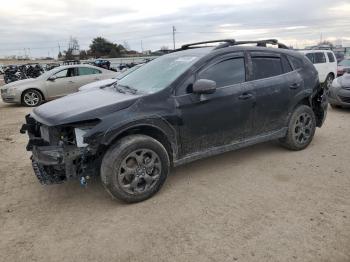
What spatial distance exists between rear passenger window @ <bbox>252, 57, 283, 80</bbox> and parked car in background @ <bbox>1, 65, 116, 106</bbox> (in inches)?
355

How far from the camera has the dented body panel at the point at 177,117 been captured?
12.6 ft

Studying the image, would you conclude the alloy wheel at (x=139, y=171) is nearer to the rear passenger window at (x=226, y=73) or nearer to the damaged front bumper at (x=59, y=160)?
the damaged front bumper at (x=59, y=160)

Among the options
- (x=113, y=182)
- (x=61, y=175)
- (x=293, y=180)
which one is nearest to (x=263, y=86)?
(x=293, y=180)

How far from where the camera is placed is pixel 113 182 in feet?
12.7

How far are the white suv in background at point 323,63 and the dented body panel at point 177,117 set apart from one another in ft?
32.2

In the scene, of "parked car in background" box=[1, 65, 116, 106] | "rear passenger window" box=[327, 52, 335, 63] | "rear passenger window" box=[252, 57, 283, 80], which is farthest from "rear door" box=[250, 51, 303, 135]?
"rear passenger window" box=[327, 52, 335, 63]

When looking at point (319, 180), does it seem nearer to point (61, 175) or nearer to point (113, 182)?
point (113, 182)

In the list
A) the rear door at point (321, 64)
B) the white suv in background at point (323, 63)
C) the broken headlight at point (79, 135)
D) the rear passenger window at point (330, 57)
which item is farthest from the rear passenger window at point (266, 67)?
the rear passenger window at point (330, 57)

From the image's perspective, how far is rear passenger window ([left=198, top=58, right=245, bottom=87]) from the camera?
462 cm

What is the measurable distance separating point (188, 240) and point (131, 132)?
1435mm

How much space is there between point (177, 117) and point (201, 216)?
123 centimetres

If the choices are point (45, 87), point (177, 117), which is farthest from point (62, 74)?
point (177, 117)

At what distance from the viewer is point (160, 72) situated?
15.8ft

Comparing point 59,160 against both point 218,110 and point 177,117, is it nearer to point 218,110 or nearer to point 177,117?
point 177,117
